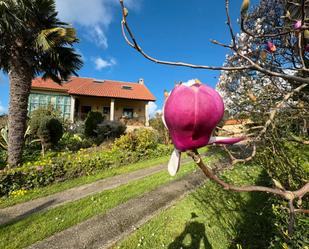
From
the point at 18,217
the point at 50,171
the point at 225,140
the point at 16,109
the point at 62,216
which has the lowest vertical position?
the point at 18,217

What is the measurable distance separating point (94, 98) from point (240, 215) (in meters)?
23.7

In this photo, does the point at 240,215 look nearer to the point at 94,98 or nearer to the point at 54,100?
the point at 94,98

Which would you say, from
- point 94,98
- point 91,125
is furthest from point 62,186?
point 94,98

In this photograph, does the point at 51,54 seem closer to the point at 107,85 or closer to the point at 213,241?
the point at 213,241

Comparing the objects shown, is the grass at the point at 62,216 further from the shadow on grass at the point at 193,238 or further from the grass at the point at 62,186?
the shadow on grass at the point at 193,238

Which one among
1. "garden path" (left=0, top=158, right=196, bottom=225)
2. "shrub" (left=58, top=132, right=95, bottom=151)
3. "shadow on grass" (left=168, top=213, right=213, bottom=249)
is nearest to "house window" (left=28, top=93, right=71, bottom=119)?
"shrub" (left=58, top=132, right=95, bottom=151)

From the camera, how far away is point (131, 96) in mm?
26438

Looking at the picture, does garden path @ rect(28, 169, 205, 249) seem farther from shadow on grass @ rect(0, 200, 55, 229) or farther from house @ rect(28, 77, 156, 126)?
house @ rect(28, 77, 156, 126)

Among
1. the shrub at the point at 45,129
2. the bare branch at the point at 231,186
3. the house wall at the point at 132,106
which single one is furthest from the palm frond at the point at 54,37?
the house wall at the point at 132,106

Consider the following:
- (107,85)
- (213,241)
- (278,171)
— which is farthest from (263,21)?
(107,85)

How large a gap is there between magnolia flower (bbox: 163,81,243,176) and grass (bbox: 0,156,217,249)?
→ 454 cm

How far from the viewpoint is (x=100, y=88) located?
26.6 meters

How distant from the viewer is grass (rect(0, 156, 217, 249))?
4.19 meters

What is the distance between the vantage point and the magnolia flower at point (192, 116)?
57cm
